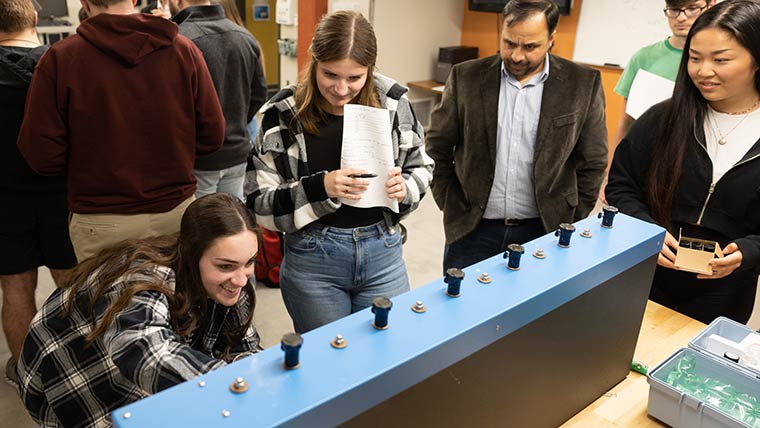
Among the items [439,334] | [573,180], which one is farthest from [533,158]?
[439,334]

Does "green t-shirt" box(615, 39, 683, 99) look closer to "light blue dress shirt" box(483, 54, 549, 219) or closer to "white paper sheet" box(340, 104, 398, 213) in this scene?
"light blue dress shirt" box(483, 54, 549, 219)

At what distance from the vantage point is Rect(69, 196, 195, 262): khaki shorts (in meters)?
1.74

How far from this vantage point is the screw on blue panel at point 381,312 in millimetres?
834

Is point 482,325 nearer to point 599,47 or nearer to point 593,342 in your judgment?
point 593,342

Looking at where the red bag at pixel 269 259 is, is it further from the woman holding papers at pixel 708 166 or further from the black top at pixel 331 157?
the woman holding papers at pixel 708 166

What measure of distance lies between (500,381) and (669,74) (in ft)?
5.89

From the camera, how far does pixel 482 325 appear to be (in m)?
0.89

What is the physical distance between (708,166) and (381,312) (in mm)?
1097

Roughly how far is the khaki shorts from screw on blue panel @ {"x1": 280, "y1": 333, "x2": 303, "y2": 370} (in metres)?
1.19

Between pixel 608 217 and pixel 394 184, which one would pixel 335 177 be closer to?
pixel 394 184

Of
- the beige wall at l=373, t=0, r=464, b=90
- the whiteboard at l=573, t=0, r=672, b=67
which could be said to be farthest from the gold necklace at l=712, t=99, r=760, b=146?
the beige wall at l=373, t=0, r=464, b=90

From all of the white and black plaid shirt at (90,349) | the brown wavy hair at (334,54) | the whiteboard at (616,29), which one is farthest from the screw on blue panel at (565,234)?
the whiteboard at (616,29)

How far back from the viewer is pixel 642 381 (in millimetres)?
1353

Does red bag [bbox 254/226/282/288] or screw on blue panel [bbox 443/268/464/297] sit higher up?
screw on blue panel [bbox 443/268/464/297]
